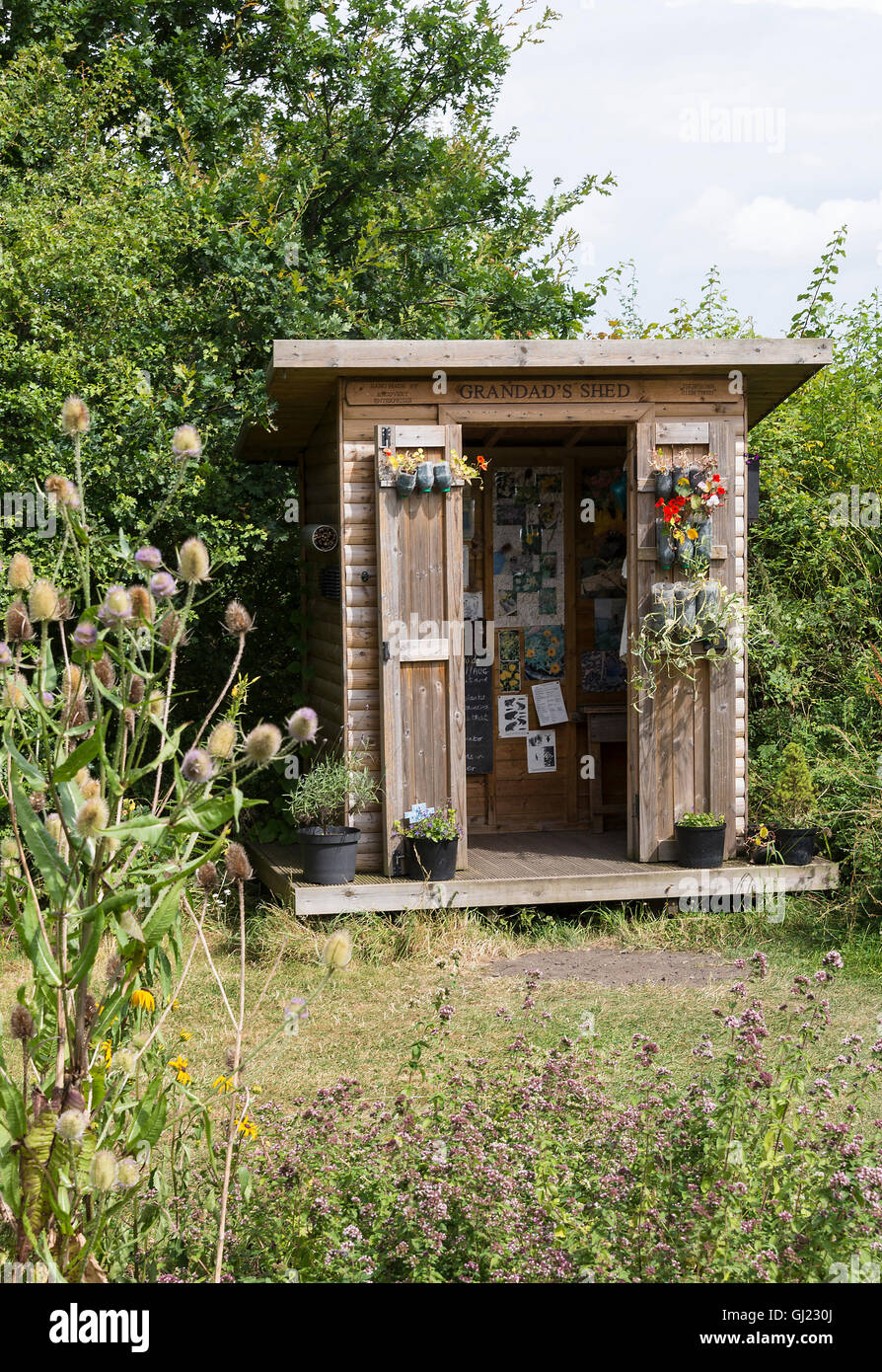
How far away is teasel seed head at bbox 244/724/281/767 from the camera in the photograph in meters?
2.08

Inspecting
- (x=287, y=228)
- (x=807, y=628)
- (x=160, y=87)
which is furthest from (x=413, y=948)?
(x=160, y=87)

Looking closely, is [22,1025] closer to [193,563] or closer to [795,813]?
[193,563]

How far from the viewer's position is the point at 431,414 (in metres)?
7.60

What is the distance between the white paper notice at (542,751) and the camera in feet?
31.9

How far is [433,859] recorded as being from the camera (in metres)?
7.46

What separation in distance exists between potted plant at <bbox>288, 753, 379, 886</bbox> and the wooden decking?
103 millimetres

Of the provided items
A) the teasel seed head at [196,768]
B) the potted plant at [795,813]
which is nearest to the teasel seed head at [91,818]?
the teasel seed head at [196,768]

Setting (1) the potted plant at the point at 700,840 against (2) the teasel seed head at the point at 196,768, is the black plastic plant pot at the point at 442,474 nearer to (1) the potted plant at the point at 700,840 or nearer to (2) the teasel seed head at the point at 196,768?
(1) the potted plant at the point at 700,840

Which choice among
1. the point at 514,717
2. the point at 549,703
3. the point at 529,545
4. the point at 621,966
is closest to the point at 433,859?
the point at 621,966

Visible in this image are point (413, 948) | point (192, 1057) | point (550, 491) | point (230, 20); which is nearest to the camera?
point (192, 1057)

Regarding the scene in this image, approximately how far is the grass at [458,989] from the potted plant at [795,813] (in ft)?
1.02

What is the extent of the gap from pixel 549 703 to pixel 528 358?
3.03 m

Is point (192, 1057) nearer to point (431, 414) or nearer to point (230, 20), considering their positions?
point (431, 414)
